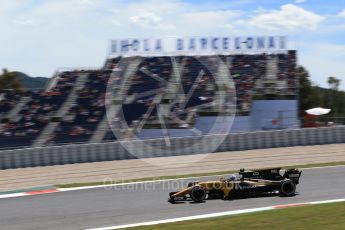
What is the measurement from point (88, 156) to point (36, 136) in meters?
9.82

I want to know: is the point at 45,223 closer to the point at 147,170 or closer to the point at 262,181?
the point at 262,181

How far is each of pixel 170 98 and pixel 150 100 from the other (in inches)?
52.2

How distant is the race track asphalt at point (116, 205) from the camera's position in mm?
8938

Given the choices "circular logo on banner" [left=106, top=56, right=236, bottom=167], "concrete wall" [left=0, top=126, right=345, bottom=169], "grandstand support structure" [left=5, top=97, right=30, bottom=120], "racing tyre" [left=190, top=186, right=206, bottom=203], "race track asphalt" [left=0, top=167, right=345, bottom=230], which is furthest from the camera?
"grandstand support structure" [left=5, top=97, right=30, bottom=120]

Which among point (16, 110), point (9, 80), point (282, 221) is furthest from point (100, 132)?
point (9, 80)

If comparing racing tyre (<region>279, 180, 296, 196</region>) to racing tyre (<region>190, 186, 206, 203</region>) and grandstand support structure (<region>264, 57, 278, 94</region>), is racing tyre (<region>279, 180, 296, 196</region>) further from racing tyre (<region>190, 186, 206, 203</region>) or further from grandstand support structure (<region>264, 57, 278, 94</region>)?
grandstand support structure (<region>264, 57, 278, 94</region>)

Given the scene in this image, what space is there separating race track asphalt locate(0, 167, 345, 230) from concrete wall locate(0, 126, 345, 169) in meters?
5.52

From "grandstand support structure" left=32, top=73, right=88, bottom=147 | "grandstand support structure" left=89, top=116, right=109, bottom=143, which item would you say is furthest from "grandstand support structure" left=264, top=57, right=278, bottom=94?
"grandstand support structure" left=32, top=73, right=88, bottom=147

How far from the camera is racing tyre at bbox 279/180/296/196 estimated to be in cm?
1043

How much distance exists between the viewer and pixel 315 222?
24.3 feet

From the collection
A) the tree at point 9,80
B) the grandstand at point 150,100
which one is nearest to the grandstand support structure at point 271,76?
the grandstand at point 150,100

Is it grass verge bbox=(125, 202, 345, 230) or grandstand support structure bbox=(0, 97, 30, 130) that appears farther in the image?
grandstand support structure bbox=(0, 97, 30, 130)

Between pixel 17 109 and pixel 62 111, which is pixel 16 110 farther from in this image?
pixel 62 111

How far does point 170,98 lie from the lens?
31344 millimetres
